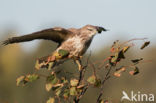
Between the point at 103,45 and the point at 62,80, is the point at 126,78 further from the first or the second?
the point at 62,80

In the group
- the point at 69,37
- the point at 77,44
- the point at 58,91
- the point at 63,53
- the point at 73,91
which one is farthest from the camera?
the point at 69,37

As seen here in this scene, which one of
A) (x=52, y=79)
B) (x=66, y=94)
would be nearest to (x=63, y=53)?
(x=52, y=79)

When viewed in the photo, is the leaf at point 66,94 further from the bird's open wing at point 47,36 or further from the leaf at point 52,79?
the bird's open wing at point 47,36

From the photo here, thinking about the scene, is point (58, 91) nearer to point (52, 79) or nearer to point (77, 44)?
point (52, 79)

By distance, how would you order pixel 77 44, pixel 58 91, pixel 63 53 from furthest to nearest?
1. pixel 77 44
2. pixel 63 53
3. pixel 58 91

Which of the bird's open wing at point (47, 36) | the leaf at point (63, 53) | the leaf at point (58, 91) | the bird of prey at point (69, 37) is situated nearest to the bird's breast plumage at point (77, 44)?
the bird of prey at point (69, 37)

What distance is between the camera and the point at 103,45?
52.6 meters

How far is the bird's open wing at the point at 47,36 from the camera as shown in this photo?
6.87m

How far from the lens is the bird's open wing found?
6871mm

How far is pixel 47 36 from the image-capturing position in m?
7.24

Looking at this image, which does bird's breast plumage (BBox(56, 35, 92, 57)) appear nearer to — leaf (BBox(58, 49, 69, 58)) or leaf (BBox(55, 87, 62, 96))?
leaf (BBox(58, 49, 69, 58))

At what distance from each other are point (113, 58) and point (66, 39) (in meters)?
2.69

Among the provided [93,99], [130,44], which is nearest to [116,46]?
[130,44]

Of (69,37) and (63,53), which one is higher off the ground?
(63,53)
